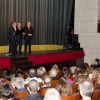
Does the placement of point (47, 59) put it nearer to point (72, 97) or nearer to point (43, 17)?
point (43, 17)

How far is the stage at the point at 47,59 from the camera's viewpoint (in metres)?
10.5

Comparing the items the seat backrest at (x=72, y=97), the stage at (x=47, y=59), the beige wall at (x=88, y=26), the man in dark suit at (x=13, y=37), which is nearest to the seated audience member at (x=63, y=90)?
the seat backrest at (x=72, y=97)

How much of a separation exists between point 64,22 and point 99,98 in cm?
1029

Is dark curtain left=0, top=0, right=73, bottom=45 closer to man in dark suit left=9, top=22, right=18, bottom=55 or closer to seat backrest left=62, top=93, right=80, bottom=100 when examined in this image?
man in dark suit left=9, top=22, right=18, bottom=55

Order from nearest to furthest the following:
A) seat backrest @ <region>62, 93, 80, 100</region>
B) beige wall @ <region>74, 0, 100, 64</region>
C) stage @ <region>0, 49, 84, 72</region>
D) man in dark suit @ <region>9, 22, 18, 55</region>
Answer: seat backrest @ <region>62, 93, 80, 100</region>
stage @ <region>0, 49, 84, 72</region>
man in dark suit @ <region>9, 22, 18, 55</region>
beige wall @ <region>74, 0, 100, 64</region>

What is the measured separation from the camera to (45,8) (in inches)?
585

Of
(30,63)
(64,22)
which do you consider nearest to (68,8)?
(64,22)

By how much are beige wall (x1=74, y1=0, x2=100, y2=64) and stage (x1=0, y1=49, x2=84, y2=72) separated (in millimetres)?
682

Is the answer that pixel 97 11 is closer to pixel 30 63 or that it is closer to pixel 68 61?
pixel 68 61

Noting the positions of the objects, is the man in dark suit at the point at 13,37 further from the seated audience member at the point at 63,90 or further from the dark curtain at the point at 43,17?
the seated audience member at the point at 63,90

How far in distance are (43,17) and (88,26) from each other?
2163 mm

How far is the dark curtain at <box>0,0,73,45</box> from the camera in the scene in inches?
557

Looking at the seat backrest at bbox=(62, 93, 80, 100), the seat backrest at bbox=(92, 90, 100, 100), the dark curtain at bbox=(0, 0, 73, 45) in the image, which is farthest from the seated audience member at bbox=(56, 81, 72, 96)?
the dark curtain at bbox=(0, 0, 73, 45)

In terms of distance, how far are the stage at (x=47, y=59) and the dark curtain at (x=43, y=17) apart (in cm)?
190
